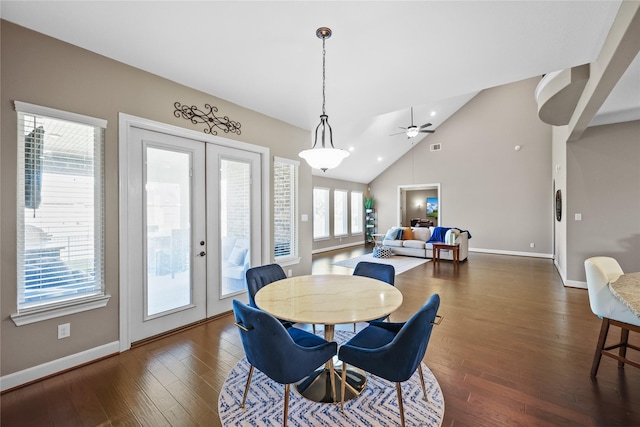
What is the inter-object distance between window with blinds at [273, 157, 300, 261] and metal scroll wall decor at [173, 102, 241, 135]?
0.84m

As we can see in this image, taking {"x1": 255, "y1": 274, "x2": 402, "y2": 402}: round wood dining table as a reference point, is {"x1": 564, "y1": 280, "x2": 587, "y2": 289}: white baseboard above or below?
below

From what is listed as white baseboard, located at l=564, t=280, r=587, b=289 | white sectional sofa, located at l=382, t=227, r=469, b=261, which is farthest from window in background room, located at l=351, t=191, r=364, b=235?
white baseboard, located at l=564, t=280, r=587, b=289

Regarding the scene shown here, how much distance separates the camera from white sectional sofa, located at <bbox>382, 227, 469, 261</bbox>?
7164 mm

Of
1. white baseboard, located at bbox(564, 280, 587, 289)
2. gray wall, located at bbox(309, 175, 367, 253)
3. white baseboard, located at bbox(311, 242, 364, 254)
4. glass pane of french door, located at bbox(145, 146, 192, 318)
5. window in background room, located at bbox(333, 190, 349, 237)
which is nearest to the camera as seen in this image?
glass pane of french door, located at bbox(145, 146, 192, 318)

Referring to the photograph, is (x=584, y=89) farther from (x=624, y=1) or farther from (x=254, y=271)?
(x=254, y=271)

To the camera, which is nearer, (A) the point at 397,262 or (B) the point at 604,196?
(B) the point at 604,196

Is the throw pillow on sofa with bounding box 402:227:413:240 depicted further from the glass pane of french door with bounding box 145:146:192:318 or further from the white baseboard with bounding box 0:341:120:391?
the white baseboard with bounding box 0:341:120:391

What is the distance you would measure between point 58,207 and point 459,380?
357 cm

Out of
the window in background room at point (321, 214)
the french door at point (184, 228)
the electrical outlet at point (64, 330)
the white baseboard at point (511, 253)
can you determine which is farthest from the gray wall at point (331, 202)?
the electrical outlet at point (64, 330)

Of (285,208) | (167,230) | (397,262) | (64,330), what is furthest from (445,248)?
(64,330)

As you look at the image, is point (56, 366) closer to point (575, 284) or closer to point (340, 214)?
point (575, 284)

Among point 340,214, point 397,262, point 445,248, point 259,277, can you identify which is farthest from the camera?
point 340,214

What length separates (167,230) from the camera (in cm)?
304

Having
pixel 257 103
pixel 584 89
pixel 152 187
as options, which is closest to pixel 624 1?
pixel 584 89
